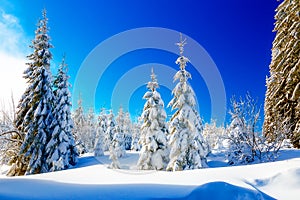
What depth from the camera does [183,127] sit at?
68.8 ft

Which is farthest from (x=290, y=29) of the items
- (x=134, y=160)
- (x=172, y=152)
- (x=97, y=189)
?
(x=134, y=160)

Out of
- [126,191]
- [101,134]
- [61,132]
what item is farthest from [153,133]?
[101,134]

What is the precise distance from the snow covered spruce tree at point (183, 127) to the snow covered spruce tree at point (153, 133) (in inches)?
61.6

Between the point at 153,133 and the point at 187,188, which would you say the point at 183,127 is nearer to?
the point at 153,133

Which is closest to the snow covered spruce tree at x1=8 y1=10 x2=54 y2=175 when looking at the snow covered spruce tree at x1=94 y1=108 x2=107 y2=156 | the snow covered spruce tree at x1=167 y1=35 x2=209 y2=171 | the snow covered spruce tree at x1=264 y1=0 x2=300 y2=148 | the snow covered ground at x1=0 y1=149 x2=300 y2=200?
the snow covered spruce tree at x1=167 y1=35 x2=209 y2=171

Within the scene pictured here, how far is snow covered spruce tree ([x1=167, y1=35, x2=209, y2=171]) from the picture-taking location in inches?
803

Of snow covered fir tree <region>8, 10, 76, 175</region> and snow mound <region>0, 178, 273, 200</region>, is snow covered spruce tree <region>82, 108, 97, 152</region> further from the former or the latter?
snow mound <region>0, 178, 273, 200</region>

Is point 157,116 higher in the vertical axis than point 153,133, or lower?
higher

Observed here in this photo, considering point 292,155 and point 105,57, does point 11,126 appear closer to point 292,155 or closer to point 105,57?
point 105,57

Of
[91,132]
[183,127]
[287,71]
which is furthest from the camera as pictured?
[91,132]

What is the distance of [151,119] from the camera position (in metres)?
22.7

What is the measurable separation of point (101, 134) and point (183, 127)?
23.9 meters

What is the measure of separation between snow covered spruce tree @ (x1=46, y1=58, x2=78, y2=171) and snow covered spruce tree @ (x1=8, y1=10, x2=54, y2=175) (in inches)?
39.3

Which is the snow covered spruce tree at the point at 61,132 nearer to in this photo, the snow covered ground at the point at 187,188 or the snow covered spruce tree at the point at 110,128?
the snow covered spruce tree at the point at 110,128
